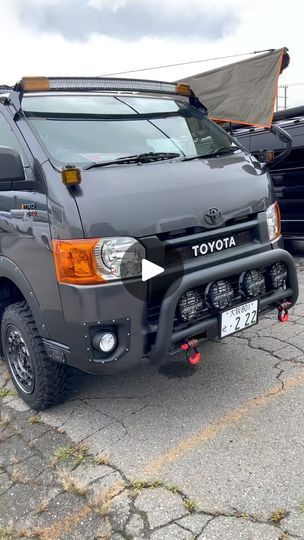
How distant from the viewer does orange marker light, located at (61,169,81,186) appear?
91.4 inches

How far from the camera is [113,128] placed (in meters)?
3.13

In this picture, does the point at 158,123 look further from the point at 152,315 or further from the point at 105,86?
the point at 152,315

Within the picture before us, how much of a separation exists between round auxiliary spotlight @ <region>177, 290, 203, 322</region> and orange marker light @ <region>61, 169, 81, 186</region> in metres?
0.87

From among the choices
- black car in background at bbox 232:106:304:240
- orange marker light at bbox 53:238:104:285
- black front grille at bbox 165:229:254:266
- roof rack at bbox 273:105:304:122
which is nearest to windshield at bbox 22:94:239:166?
orange marker light at bbox 53:238:104:285

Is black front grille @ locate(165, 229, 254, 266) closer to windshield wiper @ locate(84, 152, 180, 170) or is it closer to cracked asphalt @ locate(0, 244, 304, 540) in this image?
windshield wiper @ locate(84, 152, 180, 170)

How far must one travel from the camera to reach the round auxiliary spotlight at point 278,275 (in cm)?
298

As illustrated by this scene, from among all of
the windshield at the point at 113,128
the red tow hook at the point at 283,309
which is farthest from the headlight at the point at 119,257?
the red tow hook at the point at 283,309

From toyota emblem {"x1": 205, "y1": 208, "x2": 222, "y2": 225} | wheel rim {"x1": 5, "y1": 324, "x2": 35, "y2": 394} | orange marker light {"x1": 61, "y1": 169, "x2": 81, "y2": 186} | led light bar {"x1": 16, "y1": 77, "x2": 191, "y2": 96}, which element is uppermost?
led light bar {"x1": 16, "y1": 77, "x2": 191, "y2": 96}

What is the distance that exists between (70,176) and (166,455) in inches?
63.5

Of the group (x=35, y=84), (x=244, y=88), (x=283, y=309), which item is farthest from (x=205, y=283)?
(x=244, y=88)

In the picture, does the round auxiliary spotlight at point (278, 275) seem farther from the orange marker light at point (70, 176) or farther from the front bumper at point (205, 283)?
the orange marker light at point (70, 176)

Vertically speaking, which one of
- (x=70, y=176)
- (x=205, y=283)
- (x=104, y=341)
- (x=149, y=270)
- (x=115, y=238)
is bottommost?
(x=104, y=341)

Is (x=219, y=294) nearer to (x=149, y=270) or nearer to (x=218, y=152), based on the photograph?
(x=149, y=270)

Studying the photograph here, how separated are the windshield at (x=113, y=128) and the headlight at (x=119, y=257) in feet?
2.08
